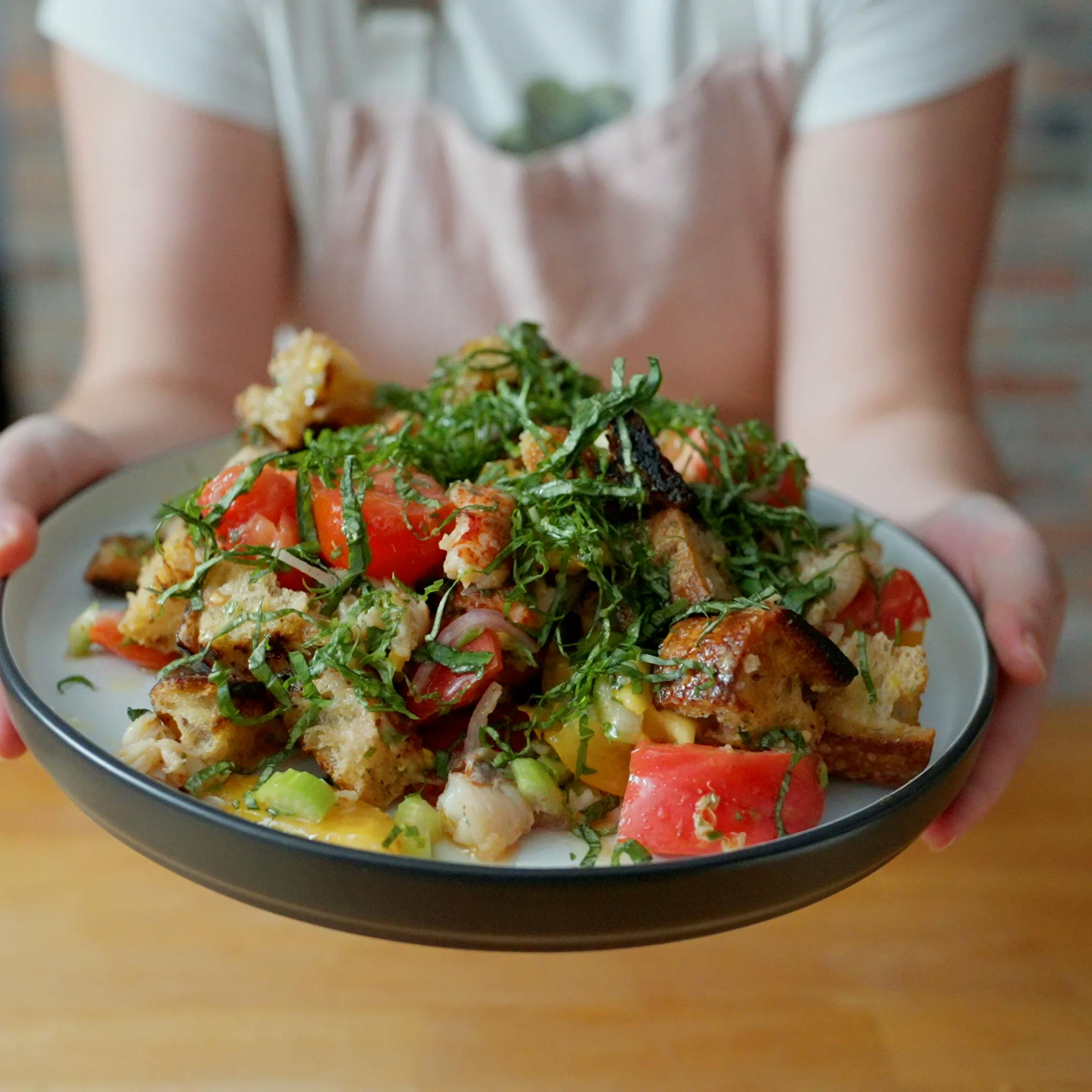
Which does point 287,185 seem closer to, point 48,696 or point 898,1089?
point 48,696

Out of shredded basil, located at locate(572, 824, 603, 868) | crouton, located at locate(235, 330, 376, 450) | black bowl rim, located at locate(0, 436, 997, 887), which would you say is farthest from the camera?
crouton, located at locate(235, 330, 376, 450)

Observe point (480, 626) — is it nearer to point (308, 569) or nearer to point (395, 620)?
point (395, 620)

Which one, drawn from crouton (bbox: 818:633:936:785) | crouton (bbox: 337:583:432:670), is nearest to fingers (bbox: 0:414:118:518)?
Answer: crouton (bbox: 337:583:432:670)

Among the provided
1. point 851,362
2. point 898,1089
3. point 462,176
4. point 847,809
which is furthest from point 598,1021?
point 462,176

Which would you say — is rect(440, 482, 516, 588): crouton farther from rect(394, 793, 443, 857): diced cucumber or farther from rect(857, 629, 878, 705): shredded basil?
rect(857, 629, 878, 705): shredded basil

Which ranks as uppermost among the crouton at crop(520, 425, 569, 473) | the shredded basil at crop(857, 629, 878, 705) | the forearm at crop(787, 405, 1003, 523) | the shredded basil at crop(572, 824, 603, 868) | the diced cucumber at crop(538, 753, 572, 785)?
the crouton at crop(520, 425, 569, 473)

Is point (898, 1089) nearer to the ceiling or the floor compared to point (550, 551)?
nearer to the floor

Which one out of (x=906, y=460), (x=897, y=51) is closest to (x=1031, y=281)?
(x=897, y=51)
